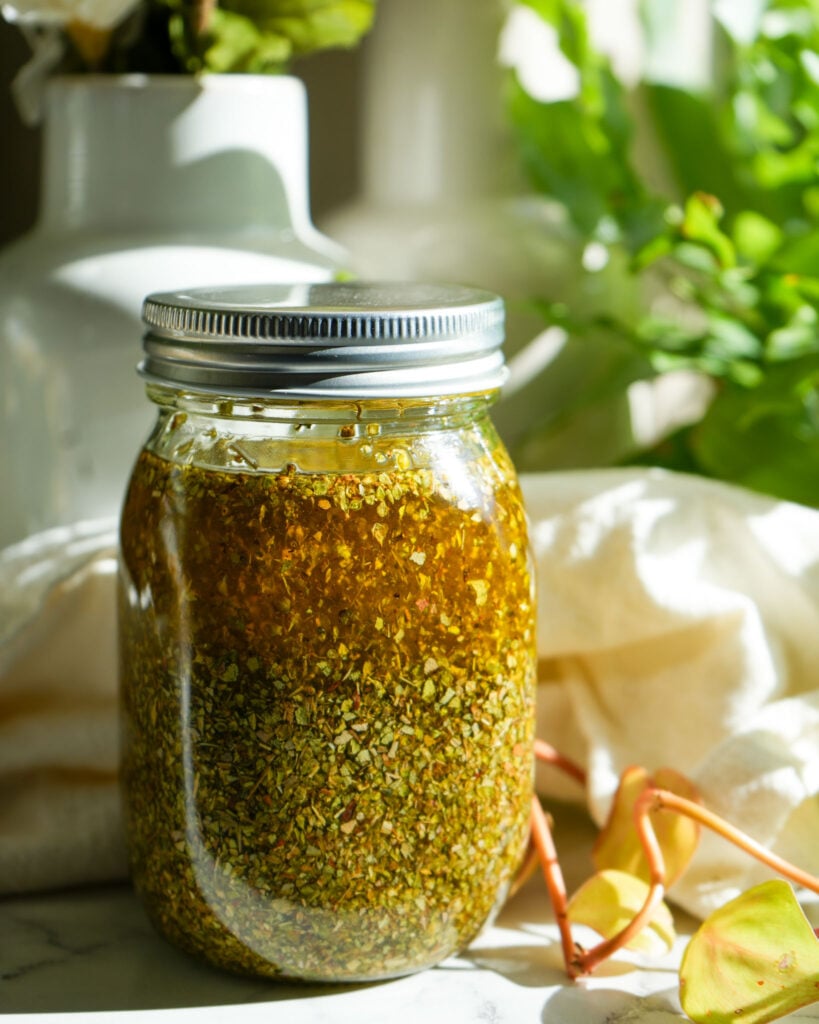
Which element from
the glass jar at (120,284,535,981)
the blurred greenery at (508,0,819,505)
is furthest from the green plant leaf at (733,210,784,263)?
the glass jar at (120,284,535,981)

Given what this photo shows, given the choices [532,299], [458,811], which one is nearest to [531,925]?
[458,811]

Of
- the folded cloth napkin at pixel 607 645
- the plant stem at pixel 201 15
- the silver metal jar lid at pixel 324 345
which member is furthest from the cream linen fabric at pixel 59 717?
the plant stem at pixel 201 15

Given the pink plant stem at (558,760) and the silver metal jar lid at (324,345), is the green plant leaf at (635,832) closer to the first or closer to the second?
the pink plant stem at (558,760)

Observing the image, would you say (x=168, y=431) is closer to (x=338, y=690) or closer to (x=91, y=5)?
(x=338, y=690)

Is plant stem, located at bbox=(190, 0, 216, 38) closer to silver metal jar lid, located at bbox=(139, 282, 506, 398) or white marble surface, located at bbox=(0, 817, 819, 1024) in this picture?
silver metal jar lid, located at bbox=(139, 282, 506, 398)

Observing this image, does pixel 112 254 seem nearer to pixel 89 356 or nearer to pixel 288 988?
pixel 89 356
